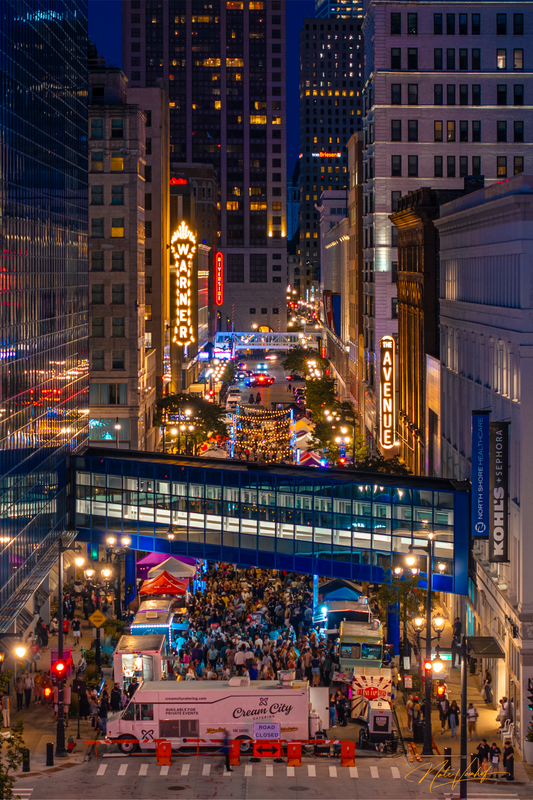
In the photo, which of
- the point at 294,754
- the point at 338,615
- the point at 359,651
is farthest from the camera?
the point at 338,615

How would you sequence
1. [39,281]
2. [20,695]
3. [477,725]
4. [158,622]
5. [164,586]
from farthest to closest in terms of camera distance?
[164,586]
[39,281]
[158,622]
[20,695]
[477,725]

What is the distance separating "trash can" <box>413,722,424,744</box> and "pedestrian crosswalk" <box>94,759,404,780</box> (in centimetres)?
261

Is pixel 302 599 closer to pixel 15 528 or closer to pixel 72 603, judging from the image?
pixel 72 603

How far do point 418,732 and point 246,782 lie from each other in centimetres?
703

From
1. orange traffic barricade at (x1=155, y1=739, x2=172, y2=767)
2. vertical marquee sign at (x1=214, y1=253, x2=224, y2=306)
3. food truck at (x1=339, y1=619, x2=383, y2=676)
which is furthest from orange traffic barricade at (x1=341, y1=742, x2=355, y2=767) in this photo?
vertical marquee sign at (x1=214, y1=253, x2=224, y2=306)

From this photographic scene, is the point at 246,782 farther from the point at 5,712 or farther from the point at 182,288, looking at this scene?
the point at 182,288

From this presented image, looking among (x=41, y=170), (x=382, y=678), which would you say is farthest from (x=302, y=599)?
(x=41, y=170)

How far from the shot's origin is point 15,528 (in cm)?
4569

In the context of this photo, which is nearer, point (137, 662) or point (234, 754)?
point (234, 754)

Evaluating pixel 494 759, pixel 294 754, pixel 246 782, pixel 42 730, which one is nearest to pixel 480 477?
pixel 494 759

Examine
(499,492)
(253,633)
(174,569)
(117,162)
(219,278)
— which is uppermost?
(117,162)

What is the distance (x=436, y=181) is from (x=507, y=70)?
35.0ft

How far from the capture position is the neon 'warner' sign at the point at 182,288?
374 ft

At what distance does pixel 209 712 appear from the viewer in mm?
37219
